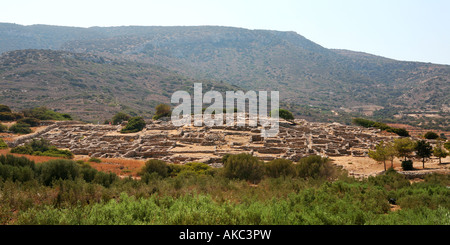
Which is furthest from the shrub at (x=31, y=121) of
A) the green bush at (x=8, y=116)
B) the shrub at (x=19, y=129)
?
the shrub at (x=19, y=129)

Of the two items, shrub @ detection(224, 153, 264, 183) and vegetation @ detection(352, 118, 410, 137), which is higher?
shrub @ detection(224, 153, 264, 183)

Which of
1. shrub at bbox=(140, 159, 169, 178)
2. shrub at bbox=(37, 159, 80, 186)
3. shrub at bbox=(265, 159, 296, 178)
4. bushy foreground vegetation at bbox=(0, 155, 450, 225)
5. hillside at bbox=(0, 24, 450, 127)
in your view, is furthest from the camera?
hillside at bbox=(0, 24, 450, 127)

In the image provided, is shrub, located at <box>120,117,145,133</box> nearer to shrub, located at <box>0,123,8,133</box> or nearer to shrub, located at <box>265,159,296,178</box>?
shrub, located at <box>0,123,8,133</box>

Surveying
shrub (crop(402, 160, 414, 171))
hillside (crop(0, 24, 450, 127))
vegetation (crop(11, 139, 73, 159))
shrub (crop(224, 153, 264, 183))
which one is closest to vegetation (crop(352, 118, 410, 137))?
shrub (crop(402, 160, 414, 171))

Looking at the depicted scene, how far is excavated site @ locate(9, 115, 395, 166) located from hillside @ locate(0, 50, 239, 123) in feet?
101

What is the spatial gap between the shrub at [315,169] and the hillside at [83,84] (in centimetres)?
5810

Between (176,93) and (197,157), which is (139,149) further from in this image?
(176,93)

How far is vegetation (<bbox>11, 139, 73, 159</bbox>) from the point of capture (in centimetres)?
2528

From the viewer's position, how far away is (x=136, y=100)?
3807 inches

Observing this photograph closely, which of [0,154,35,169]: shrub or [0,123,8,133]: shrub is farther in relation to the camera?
[0,123,8,133]: shrub

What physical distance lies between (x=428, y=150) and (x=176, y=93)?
320ft

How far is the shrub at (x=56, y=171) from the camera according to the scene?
11719 mm
